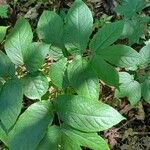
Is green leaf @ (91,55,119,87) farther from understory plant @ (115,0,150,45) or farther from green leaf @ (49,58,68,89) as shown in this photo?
understory plant @ (115,0,150,45)

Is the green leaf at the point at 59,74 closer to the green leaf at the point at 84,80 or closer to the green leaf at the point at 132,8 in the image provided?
the green leaf at the point at 84,80

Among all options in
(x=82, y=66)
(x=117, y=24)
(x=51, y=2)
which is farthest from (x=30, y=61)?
(x=51, y=2)

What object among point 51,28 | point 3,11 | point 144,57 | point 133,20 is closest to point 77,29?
point 51,28

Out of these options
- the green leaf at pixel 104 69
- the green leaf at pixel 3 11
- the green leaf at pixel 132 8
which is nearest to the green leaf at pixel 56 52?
the green leaf at pixel 104 69

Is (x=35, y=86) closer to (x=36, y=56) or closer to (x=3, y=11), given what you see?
(x=36, y=56)

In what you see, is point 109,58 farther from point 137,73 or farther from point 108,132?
point 108,132

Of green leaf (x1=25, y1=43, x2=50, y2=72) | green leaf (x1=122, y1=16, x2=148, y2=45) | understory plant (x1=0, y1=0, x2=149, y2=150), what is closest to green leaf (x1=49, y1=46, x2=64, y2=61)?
understory plant (x1=0, y1=0, x2=149, y2=150)

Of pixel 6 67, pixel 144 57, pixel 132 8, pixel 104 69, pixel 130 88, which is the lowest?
pixel 130 88
